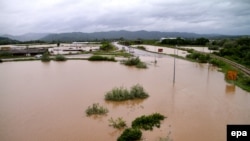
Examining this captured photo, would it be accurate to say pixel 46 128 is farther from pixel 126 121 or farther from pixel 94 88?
pixel 94 88

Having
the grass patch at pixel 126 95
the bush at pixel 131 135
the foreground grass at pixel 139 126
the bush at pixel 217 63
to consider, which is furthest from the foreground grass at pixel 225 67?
the bush at pixel 131 135

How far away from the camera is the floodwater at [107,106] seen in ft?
34.7

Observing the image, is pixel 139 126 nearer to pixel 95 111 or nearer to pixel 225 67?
pixel 95 111

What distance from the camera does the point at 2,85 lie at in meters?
19.9

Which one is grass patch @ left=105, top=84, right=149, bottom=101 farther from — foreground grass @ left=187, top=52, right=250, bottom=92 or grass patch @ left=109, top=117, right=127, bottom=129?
foreground grass @ left=187, top=52, right=250, bottom=92

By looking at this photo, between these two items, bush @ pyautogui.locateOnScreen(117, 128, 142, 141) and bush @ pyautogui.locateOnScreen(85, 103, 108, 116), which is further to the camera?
bush @ pyautogui.locateOnScreen(85, 103, 108, 116)

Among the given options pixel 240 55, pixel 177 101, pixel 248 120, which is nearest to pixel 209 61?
pixel 240 55

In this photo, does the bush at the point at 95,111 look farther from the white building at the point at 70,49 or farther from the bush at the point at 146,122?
the white building at the point at 70,49

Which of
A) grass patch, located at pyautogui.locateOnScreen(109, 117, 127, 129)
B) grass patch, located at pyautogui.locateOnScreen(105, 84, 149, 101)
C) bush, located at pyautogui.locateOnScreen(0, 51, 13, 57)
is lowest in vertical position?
grass patch, located at pyautogui.locateOnScreen(109, 117, 127, 129)

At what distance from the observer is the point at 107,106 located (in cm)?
1412

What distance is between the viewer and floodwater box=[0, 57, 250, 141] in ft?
34.7

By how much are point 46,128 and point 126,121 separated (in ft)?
11.5

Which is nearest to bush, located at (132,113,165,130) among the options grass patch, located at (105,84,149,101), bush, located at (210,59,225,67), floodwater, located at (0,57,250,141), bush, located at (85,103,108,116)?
floodwater, located at (0,57,250,141)

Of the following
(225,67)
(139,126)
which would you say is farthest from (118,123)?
(225,67)
